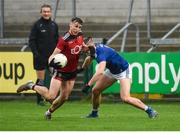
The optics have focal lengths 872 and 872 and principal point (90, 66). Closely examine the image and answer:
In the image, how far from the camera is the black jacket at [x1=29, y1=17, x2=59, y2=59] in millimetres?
21875

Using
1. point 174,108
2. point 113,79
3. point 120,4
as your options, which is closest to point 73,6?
point 120,4

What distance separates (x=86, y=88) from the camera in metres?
17.0

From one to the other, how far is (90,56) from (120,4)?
34.3ft

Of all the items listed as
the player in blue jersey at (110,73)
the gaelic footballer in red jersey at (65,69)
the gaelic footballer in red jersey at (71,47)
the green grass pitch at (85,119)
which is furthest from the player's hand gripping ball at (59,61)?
the green grass pitch at (85,119)

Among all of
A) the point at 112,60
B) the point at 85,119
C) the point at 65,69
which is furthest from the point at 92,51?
the point at 85,119

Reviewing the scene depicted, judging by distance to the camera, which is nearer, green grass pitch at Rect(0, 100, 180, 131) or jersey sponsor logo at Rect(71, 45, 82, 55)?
green grass pitch at Rect(0, 100, 180, 131)

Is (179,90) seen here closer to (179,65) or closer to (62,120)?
(179,65)

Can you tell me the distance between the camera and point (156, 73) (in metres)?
23.7

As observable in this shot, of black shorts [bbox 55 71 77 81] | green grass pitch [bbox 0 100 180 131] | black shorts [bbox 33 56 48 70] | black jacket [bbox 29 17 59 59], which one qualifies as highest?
black jacket [bbox 29 17 59 59]

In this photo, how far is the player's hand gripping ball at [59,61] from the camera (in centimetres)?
1726

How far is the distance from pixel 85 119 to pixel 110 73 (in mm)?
1071

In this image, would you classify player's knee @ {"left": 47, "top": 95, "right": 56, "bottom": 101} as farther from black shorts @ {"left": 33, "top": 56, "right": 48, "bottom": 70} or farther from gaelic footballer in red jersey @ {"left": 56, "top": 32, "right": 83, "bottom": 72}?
black shorts @ {"left": 33, "top": 56, "right": 48, "bottom": 70}

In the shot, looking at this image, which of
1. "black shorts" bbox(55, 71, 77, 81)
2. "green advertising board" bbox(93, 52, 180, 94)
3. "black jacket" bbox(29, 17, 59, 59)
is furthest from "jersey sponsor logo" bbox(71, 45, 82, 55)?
"green advertising board" bbox(93, 52, 180, 94)

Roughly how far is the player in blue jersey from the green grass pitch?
0.41 m
